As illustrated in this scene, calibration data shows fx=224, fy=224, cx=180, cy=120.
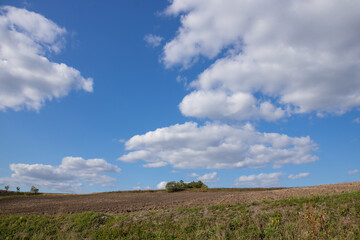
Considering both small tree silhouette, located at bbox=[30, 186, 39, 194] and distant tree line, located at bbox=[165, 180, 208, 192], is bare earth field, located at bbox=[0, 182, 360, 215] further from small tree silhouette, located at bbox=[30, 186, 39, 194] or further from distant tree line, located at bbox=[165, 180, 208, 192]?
small tree silhouette, located at bbox=[30, 186, 39, 194]

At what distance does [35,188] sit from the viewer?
97.9 metres

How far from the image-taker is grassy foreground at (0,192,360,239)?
12.6 meters

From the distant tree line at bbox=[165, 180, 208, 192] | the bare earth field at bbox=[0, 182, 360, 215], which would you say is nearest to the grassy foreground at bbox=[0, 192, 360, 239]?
the bare earth field at bbox=[0, 182, 360, 215]

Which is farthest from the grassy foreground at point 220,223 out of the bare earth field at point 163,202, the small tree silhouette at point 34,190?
the small tree silhouette at point 34,190

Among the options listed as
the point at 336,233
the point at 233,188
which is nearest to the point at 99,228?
the point at 336,233

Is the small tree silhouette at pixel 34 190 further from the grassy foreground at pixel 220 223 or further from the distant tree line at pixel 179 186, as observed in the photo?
the grassy foreground at pixel 220 223

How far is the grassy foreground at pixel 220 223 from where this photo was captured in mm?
12594

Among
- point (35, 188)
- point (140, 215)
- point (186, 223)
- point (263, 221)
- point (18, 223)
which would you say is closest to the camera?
point (263, 221)

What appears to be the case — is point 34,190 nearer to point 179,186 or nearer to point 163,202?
point 179,186

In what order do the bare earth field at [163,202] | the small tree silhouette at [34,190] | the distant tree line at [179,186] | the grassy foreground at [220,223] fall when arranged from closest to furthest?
the grassy foreground at [220,223]
the bare earth field at [163,202]
the distant tree line at [179,186]
the small tree silhouette at [34,190]

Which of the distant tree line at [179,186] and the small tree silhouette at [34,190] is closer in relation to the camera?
the distant tree line at [179,186]

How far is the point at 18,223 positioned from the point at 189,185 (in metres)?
67.2

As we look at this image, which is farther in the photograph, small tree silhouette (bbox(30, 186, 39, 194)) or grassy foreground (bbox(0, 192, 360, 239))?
small tree silhouette (bbox(30, 186, 39, 194))

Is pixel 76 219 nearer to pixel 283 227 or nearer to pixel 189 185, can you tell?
pixel 283 227
